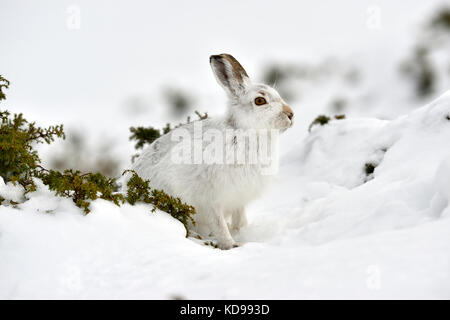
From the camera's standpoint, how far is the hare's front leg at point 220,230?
421 centimetres

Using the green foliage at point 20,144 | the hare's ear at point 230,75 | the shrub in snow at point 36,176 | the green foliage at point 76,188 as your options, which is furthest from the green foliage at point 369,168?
the green foliage at point 20,144

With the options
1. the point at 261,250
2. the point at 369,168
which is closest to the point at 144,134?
the point at 369,168

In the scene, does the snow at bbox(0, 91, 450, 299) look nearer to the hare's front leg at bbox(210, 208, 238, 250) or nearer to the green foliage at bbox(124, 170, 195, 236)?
the green foliage at bbox(124, 170, 195, 236)

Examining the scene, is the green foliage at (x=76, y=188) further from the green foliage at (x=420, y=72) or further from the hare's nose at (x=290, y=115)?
the green foliage at (x=420, y=72)

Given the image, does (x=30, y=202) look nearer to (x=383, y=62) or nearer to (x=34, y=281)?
(x=34, y=281)

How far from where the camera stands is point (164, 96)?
1407 cm

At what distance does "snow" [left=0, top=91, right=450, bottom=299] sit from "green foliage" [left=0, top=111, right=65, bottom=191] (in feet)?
0.45

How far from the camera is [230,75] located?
4.70 meters

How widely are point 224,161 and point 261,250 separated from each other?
1.35m

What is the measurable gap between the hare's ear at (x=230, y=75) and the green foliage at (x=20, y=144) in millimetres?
1916

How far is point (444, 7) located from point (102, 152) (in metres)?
10.3

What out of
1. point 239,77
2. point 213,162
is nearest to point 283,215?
point 213,162

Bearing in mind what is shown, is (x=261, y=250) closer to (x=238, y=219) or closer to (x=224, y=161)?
(x=224, y=161)
